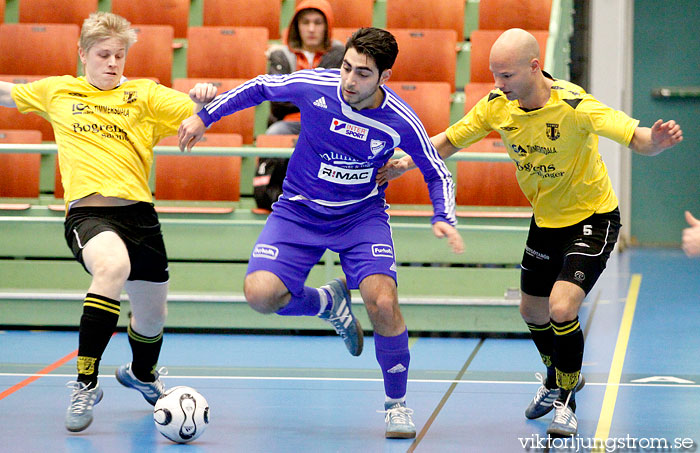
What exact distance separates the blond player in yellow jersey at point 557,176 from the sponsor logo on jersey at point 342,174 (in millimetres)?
125

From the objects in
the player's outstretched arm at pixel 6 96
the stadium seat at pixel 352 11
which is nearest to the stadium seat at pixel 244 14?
the stadium seat at pixel 352 11

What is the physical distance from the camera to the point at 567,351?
432 centimetres

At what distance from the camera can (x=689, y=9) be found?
42.5ft

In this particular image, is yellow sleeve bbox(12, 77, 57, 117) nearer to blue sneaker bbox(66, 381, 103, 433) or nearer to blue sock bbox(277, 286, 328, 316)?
blue sneaker bbox(66, 381, 103, 433)

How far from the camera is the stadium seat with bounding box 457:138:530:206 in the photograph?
24.5 feet

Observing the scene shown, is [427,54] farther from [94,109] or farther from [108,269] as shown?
[108,269]

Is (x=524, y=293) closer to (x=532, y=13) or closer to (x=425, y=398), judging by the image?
(x=425, y=398)

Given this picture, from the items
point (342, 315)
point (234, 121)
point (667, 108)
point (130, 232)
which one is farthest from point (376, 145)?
point (667, 108)

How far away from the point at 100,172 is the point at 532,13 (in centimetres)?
549

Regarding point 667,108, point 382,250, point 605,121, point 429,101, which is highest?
point 667,108

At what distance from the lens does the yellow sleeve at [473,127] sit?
179 inches

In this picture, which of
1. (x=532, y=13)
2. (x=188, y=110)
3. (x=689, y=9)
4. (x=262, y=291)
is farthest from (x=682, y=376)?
(x=689, y=9)

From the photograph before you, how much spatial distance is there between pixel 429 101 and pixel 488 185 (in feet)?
2.77

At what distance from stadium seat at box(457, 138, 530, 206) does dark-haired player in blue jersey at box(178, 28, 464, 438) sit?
3015 millimetres
